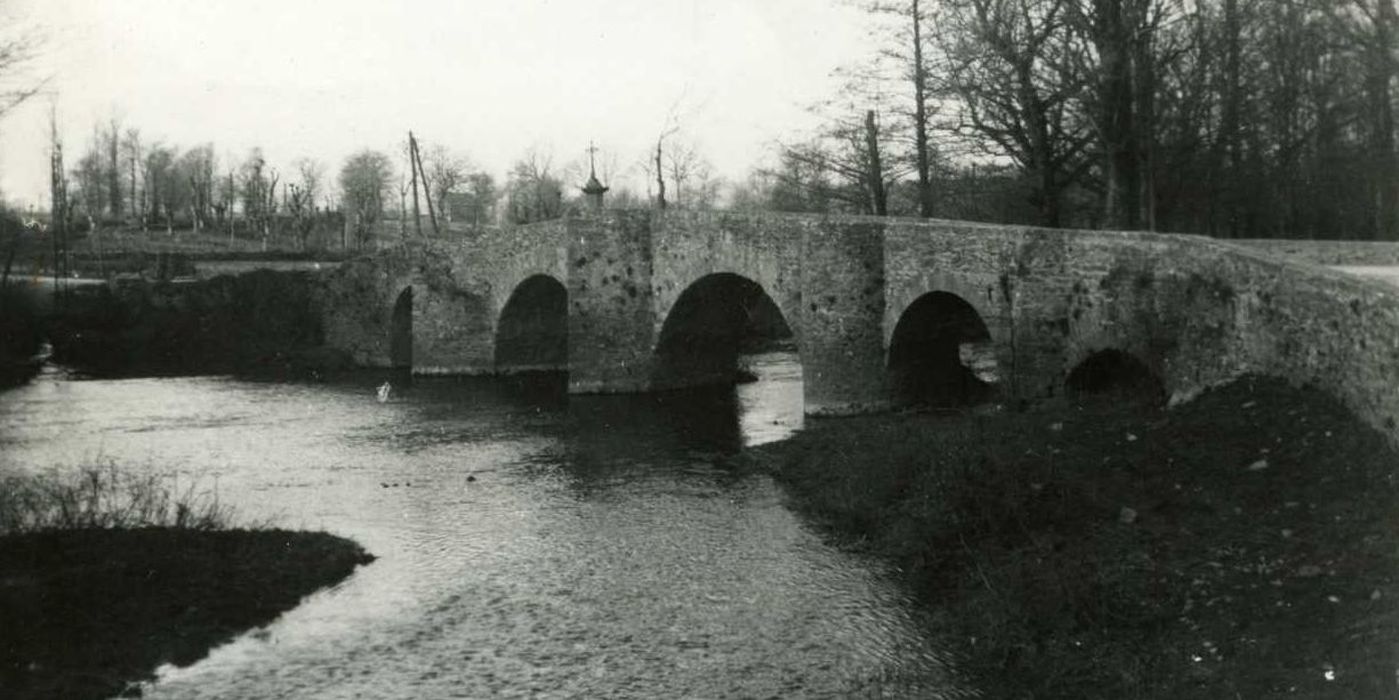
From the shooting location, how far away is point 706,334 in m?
27.7

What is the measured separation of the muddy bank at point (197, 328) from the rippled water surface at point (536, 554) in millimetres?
11040

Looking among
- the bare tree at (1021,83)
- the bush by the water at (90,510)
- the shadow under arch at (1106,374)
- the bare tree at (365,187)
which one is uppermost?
the bare tree at (365,187)

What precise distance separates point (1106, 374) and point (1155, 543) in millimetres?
6990

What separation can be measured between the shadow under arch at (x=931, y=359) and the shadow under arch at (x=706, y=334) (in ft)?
18.2

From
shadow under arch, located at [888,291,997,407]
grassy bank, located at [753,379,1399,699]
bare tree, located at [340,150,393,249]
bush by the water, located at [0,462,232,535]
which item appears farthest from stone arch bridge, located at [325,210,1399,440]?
bare tree, located at [340,150,393,249]

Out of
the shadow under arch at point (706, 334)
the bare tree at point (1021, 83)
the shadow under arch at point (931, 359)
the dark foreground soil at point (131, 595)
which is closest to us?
the dark foreground soil at point (131, 595)

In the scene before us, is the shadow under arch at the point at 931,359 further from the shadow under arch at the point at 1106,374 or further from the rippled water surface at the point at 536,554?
the shadow under arch at the point at 1106,374

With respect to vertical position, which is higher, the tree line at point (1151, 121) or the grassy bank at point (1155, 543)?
the tree line at point (1151, 121)

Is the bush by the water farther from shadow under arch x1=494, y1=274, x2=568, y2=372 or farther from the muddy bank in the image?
the muddy bank

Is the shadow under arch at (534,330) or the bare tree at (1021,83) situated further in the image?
the shadow under arch at (534,330)

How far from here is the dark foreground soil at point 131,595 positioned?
951cm

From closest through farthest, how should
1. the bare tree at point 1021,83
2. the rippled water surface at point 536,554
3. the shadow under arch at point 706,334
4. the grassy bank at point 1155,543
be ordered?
the grassy bank at point 1155,543 < the rippled water surface at point 536,554 < the bare tree at point 1021,83 < the shadow under arch at point 706,334

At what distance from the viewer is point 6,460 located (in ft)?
62.5

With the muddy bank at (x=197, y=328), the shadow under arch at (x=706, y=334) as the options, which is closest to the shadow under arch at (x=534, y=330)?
the shadow under arch at (x=706, y=334)
